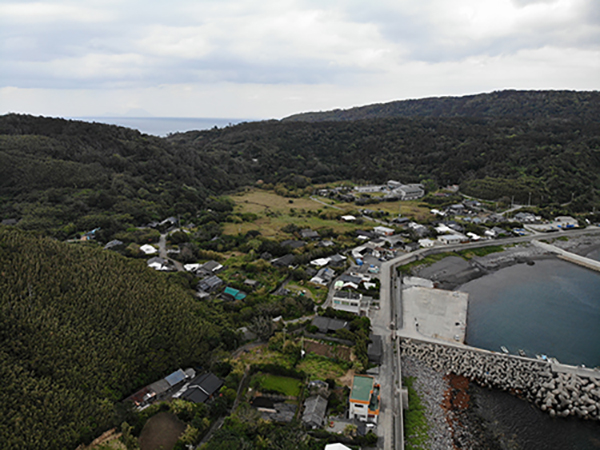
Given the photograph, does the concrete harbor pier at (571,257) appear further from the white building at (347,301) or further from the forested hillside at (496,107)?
the forested hillside at (496,107)

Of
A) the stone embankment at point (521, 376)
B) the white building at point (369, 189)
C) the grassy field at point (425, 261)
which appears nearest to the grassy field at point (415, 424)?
the stone embankment at point (521, 376)

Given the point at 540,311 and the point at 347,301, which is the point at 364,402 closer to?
the point at 347,301

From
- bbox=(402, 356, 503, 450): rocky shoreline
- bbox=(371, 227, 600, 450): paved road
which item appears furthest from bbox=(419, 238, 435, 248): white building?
bbox=(402, 356, 503, 450): rocky shoreline

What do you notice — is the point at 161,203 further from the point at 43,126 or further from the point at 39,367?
the point at 39,367

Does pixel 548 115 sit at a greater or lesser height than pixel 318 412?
greater

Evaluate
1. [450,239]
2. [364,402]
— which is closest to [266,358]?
[364,402]

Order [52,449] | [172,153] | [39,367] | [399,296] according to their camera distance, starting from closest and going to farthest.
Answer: [52,449] → [39,367] → [399,296] → [172,153]

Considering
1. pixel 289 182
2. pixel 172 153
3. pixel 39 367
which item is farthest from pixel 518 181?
pixel 39 367
